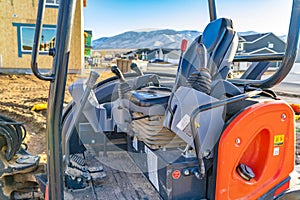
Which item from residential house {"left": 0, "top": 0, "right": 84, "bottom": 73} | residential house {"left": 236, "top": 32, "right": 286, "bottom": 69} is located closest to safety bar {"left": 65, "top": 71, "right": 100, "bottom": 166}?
residential house {"left": 236, "top": 32, "right": 286, "bottom": 69}

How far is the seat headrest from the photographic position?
177cm

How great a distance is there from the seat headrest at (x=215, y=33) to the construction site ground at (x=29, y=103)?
84 centimetres

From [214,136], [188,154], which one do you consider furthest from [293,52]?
[188,154]

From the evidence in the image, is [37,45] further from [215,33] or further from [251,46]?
[251,46]

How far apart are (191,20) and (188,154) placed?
2.77ft

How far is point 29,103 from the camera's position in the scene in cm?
753

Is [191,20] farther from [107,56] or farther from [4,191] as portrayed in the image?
[4,191]

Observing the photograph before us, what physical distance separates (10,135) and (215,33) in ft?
5.76

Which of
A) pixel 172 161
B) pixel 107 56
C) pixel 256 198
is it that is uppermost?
pixel 107 56

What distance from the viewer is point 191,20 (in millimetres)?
1869

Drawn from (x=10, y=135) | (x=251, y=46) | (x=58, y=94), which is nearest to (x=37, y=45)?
(x=58, y=94)

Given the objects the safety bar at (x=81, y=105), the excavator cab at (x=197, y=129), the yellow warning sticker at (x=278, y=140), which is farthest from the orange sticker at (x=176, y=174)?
the safety bar at (x=81, y=105)

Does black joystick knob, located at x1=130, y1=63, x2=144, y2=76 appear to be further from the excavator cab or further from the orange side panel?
the orange side panel

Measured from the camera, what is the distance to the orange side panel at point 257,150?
142cm
